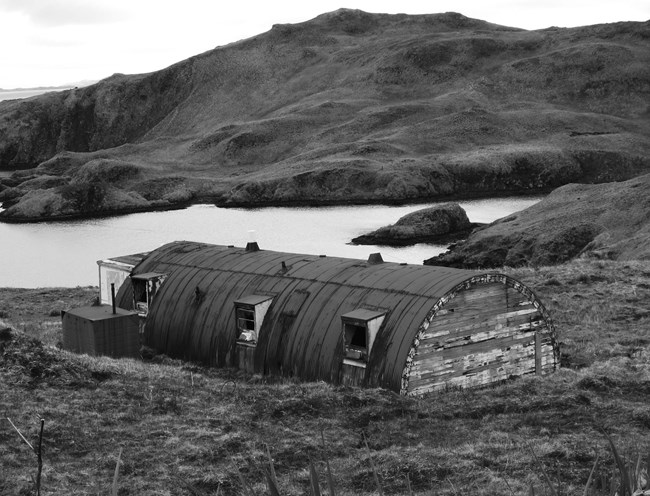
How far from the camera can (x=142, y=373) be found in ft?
82.7

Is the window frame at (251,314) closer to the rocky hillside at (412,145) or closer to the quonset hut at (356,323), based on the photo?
the quonset hut at (356,323)

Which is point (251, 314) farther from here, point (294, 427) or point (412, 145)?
point (412, 145)

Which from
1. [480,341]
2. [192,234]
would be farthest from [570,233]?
[192,234]

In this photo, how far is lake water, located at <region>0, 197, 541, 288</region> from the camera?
241 feet

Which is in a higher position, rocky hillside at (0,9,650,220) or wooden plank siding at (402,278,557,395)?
rocky hillside at (0,9,650,220)

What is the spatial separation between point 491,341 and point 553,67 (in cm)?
17269

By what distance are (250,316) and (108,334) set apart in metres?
4.76

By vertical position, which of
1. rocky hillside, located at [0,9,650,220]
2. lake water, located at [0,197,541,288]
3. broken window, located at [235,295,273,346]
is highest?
rocky hillside, located at [0,9,650,220]

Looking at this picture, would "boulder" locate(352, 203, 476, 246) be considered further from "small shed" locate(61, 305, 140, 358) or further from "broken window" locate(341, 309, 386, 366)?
"broken window" locate(341, 309, 386, 366)

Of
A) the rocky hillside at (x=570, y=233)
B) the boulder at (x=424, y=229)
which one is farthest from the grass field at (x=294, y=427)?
the boulder at (x=424, y=229)

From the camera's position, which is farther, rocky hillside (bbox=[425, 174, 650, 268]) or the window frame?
rocky hillside (bbox=[425, 174, 650, 268])

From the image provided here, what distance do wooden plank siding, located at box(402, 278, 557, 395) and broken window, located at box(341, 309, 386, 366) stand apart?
4.87 ft

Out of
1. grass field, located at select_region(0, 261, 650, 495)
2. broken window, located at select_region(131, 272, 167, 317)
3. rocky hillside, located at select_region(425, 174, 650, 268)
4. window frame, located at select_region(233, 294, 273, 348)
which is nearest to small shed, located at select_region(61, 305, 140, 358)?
grass field, located at select_region(0, 261, 650, 495)

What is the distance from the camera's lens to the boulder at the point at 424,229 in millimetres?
84500
